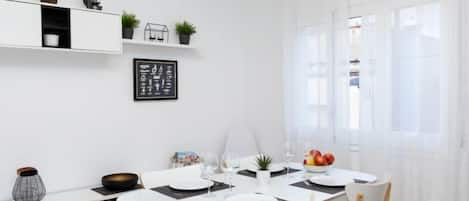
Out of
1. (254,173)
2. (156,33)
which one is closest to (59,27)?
(156,33)

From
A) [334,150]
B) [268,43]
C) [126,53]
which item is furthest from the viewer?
[268,43]

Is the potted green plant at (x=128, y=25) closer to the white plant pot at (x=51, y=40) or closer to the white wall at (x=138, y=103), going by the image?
the white wall at (x=138, y=103)

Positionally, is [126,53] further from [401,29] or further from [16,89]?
[401,29]

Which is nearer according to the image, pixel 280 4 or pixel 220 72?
pixel 220 72

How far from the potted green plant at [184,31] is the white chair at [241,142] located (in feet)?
3.25

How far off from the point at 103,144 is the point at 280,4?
2376 mm

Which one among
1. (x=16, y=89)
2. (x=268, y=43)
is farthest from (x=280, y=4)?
(x=16, y=89)

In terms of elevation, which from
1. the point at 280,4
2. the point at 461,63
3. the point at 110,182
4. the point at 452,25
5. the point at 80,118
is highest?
the point at 280,4

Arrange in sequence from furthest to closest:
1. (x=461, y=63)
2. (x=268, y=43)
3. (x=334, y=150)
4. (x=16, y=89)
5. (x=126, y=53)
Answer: (x=268, y=43), (x=334, y=150), (x=126, y=53), (x=461, y=63), (x=16, y=89)

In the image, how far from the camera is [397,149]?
321 centimetres

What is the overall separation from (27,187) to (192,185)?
40.2 inches

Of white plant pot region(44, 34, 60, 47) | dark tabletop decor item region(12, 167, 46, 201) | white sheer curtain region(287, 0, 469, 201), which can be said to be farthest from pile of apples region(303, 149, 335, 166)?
white plant pot region(44, 34, 60, 47)

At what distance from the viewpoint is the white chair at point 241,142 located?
3701 mm

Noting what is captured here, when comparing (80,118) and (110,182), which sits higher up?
(80,118)
